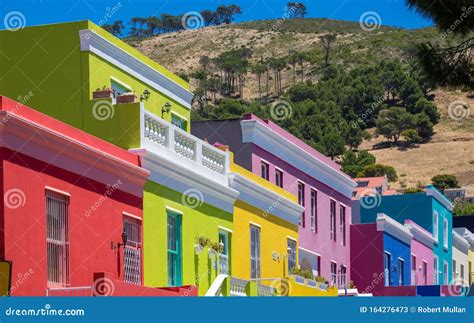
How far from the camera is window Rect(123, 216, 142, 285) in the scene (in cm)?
2430

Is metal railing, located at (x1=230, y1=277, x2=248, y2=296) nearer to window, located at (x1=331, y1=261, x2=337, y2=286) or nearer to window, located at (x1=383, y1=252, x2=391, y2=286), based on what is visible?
window, located at (x1=331, y1=261, x2=337, y2=286)

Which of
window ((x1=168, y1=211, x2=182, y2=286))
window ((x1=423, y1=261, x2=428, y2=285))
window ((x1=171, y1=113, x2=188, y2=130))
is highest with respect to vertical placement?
window ((x1=171, y1=113, x2=188, y2=130))

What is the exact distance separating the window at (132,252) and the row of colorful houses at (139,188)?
40 mm

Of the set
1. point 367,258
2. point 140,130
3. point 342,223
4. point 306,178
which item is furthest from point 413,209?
point 140,130

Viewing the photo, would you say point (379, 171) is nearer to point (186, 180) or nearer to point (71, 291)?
point (186, 180)

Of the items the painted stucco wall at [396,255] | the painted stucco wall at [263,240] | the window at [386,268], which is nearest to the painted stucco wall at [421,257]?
the painted stucco wall at [396,255]

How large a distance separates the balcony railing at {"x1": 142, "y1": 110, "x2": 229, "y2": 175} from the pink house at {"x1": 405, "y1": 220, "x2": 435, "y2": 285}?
1975cm

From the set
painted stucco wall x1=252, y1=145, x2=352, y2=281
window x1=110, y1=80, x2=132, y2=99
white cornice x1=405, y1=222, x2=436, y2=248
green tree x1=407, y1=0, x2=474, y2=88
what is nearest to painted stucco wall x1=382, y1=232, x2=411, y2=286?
white cornice x1=405, y1=222, x2=436, y2=248

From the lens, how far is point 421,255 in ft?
166

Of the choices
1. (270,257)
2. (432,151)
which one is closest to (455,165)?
(432,151)

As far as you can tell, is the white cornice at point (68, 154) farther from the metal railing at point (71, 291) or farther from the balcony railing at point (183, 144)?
the metal railing at point (71, 291)

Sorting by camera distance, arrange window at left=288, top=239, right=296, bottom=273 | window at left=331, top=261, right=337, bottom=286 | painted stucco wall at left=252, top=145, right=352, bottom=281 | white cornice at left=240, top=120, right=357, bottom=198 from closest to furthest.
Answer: white cornice at left=240, top=120, right=357, bottom=198, window at left=288, top=239, right=296, bottom=273, painted stucco wall at left=252, top=145, right=352, bottom=281, window at left=331, top=261, right=337, bottom=286

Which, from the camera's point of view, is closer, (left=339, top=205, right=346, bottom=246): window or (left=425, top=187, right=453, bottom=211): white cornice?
(left=339, top=205, right=346, bottom=246): window

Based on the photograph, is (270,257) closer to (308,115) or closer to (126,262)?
(126,262)
